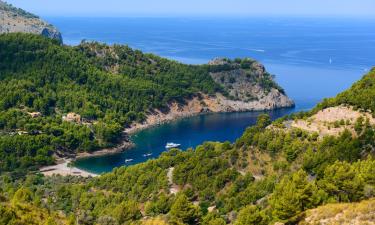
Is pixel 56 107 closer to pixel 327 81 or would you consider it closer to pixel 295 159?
pixel 295 159

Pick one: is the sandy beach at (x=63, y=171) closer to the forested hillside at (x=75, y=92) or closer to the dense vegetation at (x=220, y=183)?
the forested hillside at (x=75, y=92)

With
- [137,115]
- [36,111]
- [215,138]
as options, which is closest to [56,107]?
[36,111]

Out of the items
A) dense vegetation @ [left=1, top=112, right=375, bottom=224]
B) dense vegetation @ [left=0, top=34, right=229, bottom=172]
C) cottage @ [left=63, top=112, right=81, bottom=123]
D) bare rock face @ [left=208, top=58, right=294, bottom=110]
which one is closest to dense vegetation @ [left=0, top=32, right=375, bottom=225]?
dense vegetation @ [left=1, top=112, right=375, bottom=224]

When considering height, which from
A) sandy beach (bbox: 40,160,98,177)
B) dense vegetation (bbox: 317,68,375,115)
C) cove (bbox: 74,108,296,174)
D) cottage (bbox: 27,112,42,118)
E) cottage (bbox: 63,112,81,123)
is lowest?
sandy beach (bbox: 40,160,98,177)

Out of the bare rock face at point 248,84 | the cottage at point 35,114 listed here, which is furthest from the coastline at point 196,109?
the cottage at point 35,114

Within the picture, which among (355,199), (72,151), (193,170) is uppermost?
(355,199)

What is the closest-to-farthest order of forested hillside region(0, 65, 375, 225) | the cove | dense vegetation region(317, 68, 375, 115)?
forested hillside region(0, 65, 375, 225) → dense vegetation region(317, 68, 375, 115) → the cove

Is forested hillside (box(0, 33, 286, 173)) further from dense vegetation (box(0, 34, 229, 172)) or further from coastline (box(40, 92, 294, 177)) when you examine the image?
coastline (box(40, 92, 294, 177))
